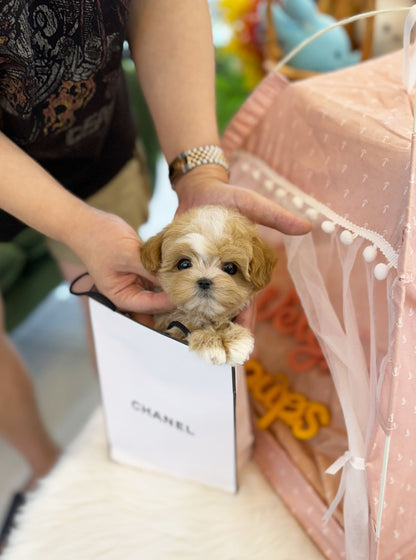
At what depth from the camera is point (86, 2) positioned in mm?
765

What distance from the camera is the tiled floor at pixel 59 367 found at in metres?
1.41

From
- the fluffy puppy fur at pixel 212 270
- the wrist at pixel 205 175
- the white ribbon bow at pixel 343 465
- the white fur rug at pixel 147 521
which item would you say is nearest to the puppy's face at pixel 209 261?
the fluffy puppy fur at pixel 212 270

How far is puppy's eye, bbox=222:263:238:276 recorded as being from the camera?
71 centimetres

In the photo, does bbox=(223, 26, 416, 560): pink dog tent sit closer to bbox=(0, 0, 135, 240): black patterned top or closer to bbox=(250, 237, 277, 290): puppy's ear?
bbox=(250, 237, 277, 290): puppy's ear

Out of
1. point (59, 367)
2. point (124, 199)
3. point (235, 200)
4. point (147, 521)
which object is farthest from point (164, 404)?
point (59, 367)

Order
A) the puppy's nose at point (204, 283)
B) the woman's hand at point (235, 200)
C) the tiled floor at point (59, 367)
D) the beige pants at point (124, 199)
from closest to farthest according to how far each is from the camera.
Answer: the puppy's nose at point (204, 283) < the woman's hand at point (235, 200) < the beige pants at point (124, 199) < the tiled floor at point (59, 367)

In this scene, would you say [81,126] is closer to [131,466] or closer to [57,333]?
[131,466]

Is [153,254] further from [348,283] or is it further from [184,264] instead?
[348,283]

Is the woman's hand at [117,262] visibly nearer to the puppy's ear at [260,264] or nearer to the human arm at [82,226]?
the human arm at [82,226]

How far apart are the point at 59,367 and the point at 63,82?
1.04 metres

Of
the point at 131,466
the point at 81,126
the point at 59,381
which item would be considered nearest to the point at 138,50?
the point at 81,126

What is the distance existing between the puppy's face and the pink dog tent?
0.16 metres

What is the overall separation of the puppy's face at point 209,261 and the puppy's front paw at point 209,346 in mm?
33

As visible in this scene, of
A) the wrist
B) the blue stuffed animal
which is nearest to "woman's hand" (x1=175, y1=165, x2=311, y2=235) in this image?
the wrist
